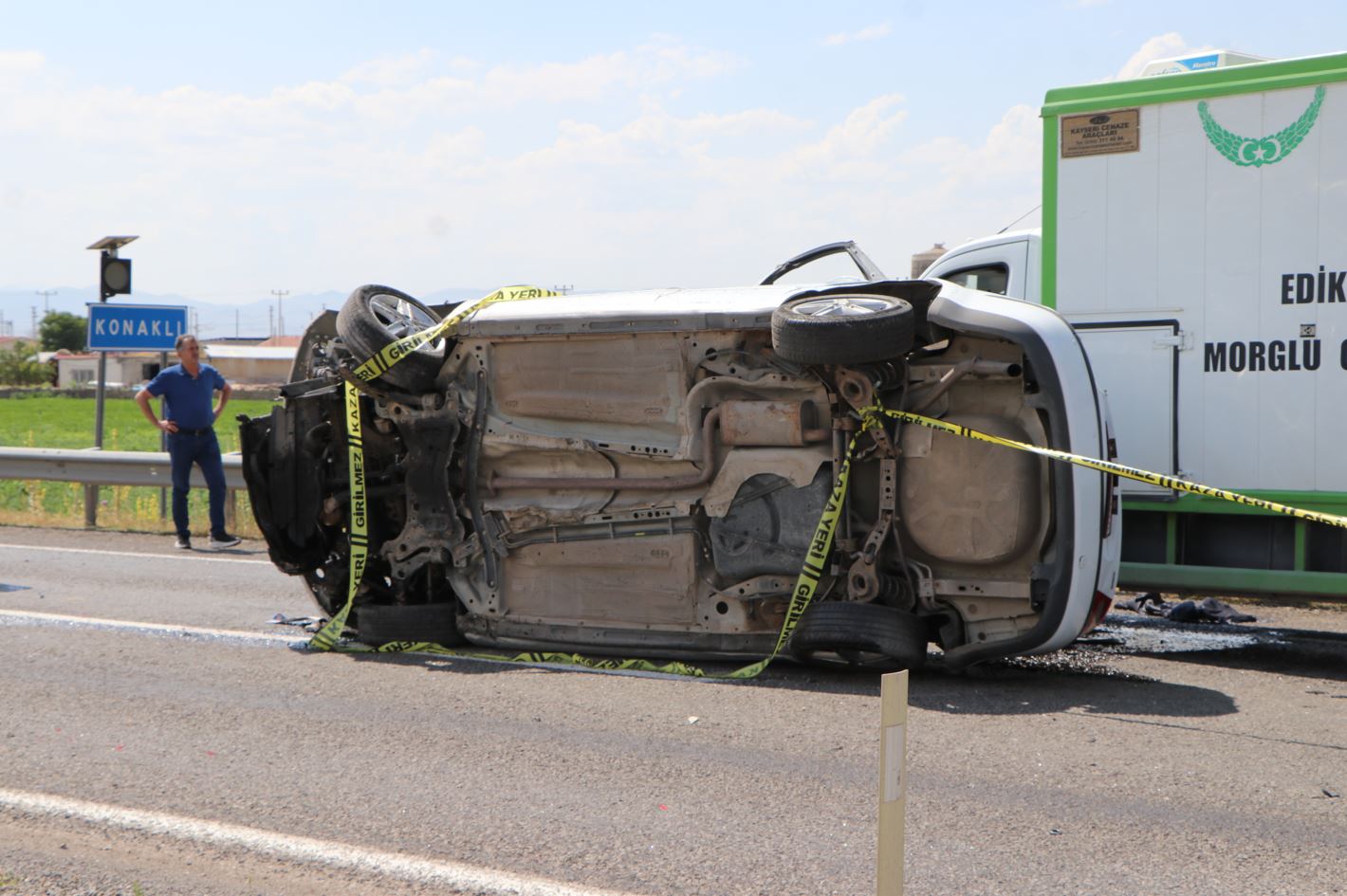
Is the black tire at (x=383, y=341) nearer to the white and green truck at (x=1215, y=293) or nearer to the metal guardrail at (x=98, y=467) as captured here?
the white and green truck at (x=1215, y=293)

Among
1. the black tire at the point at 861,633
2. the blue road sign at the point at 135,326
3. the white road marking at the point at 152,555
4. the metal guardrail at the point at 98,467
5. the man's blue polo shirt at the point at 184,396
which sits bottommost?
the white road marking at the point at 152,555

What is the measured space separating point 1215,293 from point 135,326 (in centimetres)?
1151

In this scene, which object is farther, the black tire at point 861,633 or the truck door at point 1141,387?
the truck door at point 1141,387

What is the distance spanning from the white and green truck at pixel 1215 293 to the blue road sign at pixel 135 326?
10.1 meters

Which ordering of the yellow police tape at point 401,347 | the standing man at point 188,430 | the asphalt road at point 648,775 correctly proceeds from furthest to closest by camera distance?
1. the standing man at point 188,430
2. the yellow police tape at point 401,347
3. the asphalt road at point 648,775

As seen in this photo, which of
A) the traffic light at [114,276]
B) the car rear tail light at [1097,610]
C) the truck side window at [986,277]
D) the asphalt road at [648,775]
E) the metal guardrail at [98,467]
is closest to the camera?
the asphalt road at [648,775]

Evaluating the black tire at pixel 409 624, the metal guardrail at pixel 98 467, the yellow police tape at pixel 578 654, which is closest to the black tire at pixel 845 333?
the yellow police tape at pixel 578 654

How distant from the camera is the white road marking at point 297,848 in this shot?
148 inches

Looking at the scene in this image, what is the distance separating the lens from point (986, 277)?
8711 mm

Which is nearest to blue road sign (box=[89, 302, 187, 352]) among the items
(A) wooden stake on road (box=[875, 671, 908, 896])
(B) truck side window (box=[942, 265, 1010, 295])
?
(B) truck side window (box=[942, 265, 1010, 295])

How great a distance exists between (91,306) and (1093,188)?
10804 mm

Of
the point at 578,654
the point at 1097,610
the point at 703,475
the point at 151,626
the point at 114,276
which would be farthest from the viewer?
the point at 114,276

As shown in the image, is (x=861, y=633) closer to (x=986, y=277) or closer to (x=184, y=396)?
(x=986, y=277)

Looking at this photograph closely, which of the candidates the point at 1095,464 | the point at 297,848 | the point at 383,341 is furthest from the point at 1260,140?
the point at 297,848
